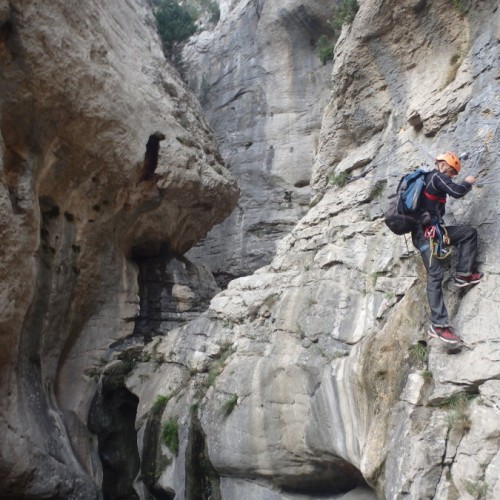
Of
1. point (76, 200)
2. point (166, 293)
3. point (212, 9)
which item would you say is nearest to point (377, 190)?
point (76, 200)

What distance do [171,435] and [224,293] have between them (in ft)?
9.82

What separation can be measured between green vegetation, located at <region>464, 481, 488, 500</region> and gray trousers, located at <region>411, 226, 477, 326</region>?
1.67m

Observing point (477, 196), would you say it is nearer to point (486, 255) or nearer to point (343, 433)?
point (486, 255)

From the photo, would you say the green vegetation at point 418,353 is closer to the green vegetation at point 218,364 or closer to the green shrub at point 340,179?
the green vegetation at point 218,364

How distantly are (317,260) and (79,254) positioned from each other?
5.26 meters

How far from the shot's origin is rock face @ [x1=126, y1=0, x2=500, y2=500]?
18.5 ft

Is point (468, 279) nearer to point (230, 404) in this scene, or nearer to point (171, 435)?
point (230, 404)

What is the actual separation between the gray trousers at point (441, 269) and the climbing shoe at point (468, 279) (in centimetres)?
5

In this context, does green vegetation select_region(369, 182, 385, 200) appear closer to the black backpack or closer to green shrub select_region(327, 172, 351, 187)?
green shrub select_region(327, 172, 351, 187)

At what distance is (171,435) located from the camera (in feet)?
30.8

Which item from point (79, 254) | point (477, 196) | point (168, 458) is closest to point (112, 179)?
point (79, 254)

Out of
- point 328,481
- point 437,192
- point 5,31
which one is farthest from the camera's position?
point 5,31

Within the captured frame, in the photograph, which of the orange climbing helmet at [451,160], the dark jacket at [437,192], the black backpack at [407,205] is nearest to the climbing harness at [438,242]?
the dark jacket at [437,192]

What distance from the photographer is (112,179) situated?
35.8 ft
